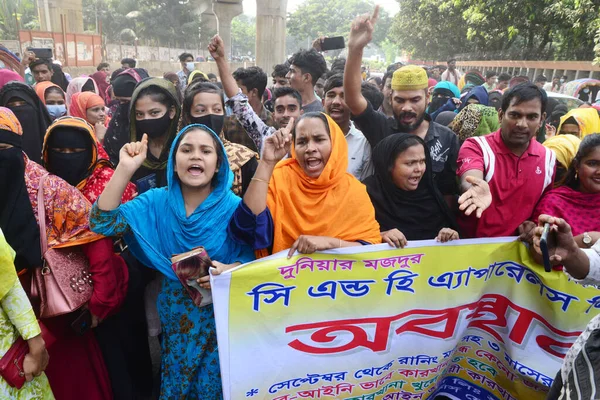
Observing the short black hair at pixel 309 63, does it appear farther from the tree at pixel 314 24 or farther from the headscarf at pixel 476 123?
the tree at pixel 314 24

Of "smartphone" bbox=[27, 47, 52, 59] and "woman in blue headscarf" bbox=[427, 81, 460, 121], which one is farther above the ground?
"smartphone" bbox=[27, 47, 52, 59]

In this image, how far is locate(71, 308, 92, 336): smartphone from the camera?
7.27 feet

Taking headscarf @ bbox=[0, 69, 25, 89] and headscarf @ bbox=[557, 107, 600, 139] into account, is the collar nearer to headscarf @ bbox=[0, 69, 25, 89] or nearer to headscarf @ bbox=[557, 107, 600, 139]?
headscarf @ bbox=[557, 107, 600, 139]

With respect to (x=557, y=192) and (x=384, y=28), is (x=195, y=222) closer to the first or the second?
(x=557, y=192)

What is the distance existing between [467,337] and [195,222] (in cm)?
165

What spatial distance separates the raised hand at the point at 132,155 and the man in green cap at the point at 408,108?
4.43 feet

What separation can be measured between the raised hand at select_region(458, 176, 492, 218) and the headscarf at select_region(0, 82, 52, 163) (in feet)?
10.4

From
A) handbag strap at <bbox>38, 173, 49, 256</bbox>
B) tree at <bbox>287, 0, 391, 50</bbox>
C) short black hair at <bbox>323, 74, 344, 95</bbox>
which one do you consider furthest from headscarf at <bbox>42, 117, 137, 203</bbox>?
tree at <bbox>287, 0, 391, 50</bbox>

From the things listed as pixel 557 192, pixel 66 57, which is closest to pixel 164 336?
pixel 557 192

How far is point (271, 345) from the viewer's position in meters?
2.17

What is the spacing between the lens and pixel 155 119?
9.46 feet

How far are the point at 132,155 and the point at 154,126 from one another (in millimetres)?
722

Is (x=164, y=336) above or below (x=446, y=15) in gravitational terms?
below

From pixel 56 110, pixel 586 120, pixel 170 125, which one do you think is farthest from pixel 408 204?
pixel 56 110
